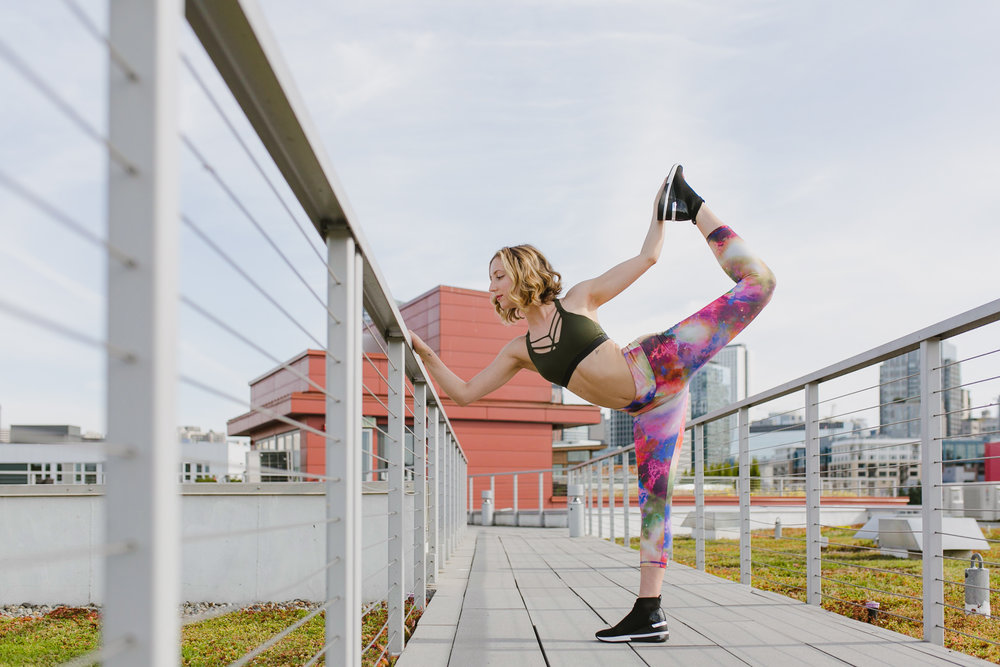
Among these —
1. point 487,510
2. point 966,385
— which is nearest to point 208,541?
point 966,385

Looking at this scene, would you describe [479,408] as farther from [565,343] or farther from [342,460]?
[342,460]

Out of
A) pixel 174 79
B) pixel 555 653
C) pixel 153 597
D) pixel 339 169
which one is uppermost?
pixel 339 169

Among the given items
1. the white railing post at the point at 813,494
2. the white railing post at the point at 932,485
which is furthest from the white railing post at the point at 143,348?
the white railing post at the point at 813,494

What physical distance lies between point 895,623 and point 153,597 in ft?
15.5

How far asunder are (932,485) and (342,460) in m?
1.92

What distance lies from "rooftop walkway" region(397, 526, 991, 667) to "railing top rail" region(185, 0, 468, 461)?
130cm

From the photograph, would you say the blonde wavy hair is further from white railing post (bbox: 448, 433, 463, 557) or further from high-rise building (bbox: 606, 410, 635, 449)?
high-rise building (bbox: 606, 410, 635, 449)

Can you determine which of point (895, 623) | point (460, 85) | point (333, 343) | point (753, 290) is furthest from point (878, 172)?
point (333, 343)

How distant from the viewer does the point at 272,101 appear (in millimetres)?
1212

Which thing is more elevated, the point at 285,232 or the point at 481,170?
the point at 481,170

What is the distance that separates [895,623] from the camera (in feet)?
14.9

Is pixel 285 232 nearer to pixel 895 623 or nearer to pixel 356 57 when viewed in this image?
pixel 895 623

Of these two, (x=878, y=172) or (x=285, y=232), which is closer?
(x=285, y=232)

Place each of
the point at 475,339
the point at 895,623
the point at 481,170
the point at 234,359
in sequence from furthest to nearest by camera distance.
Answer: the point at 475,339 < the point at 481,170 < the point at 895,623 < the point at 234,359
